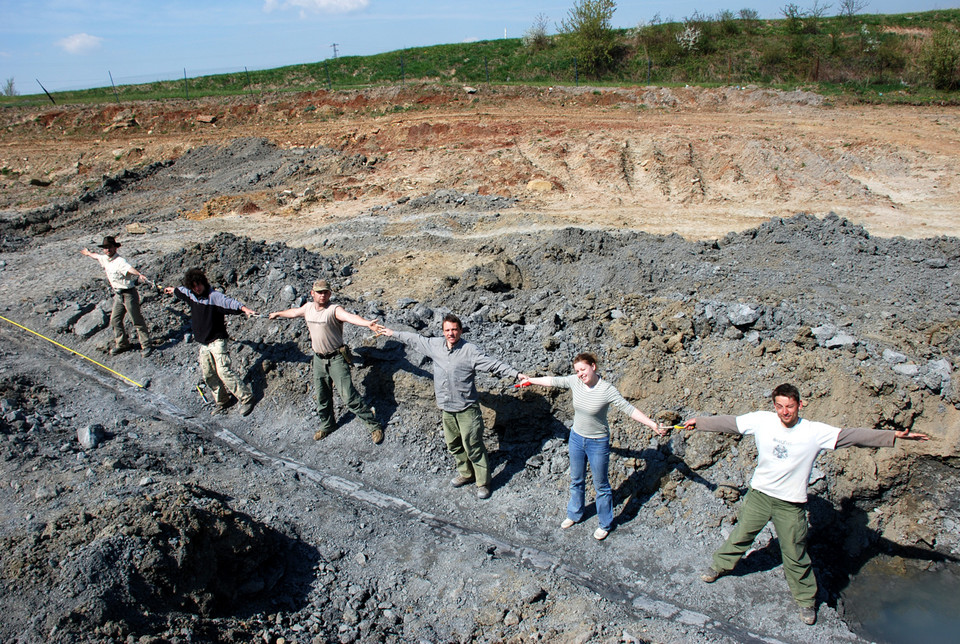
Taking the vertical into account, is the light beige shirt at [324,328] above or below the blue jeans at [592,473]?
above

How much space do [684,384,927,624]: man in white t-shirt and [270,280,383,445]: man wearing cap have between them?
11.3 feet

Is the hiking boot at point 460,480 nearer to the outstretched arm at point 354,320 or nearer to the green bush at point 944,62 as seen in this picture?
the outstretched arm at point 354,320

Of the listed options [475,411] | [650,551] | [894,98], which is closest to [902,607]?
[650,551]

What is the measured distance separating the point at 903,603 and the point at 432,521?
4.05 metres

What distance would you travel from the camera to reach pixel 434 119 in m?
21.2

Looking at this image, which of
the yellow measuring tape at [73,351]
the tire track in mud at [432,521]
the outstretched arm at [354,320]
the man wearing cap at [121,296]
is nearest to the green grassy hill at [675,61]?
the yellow measuring tape at [73,351]

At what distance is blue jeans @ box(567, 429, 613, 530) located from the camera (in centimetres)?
500

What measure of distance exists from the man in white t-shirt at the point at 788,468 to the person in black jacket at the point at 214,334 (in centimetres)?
505

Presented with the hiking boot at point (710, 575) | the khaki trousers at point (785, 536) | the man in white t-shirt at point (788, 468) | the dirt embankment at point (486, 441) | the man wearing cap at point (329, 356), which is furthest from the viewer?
the man wearing cap at point (329, 356)

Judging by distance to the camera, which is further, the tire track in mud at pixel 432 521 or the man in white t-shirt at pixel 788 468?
the tire track in mud at pixel 432 521

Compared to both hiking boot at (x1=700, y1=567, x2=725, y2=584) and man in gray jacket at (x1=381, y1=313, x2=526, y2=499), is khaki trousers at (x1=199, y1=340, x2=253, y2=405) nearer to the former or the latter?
man in gray jacket at (x1=381, y1=313, x2=526, y2=499)

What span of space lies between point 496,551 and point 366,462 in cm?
190

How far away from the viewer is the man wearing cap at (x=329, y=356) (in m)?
6.20

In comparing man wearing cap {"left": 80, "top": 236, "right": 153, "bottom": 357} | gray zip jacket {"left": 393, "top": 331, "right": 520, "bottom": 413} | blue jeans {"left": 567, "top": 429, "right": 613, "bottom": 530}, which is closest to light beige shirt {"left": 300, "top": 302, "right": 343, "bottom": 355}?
gray zip jacket {"left": 393, "top": 331, "right": 520, "bottom": 413}
